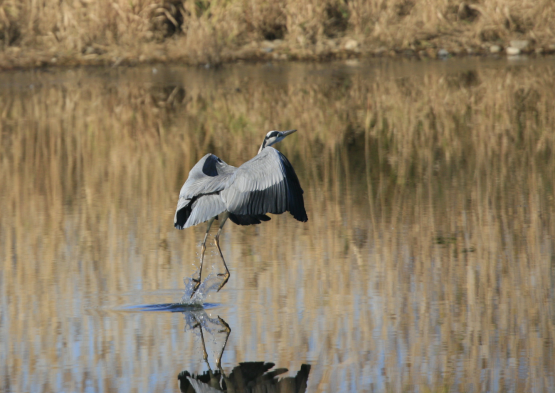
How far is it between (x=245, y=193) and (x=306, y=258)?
77 centimetres

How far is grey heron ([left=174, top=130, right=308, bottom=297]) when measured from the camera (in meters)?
4.95

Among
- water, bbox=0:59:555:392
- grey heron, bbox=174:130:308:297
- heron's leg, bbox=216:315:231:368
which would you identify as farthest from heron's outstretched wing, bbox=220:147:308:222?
heron's leg, bbox=216:315:231:368

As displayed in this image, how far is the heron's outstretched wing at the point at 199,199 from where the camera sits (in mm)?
5000

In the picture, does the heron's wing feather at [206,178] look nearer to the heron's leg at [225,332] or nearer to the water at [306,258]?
the water at [306,258]

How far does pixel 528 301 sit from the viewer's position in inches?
182

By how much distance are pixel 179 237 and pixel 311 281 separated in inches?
57.2

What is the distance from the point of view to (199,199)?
199 inches

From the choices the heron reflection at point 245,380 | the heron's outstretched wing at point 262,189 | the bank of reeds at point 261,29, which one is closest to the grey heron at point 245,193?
the heron's outstretched wing at point 262,189

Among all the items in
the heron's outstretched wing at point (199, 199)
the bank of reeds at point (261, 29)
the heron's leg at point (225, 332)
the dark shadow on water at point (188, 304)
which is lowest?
the heron's leg at point (225, 332)

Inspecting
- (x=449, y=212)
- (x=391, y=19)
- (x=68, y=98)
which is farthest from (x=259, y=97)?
(x=449, y=212)

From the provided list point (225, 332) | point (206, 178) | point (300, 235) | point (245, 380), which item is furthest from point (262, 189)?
point (245, 380)

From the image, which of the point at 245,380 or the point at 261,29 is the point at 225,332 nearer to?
the point at 245,380

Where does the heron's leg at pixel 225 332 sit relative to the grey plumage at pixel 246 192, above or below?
below

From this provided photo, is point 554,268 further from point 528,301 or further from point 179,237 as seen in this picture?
point 179,237
